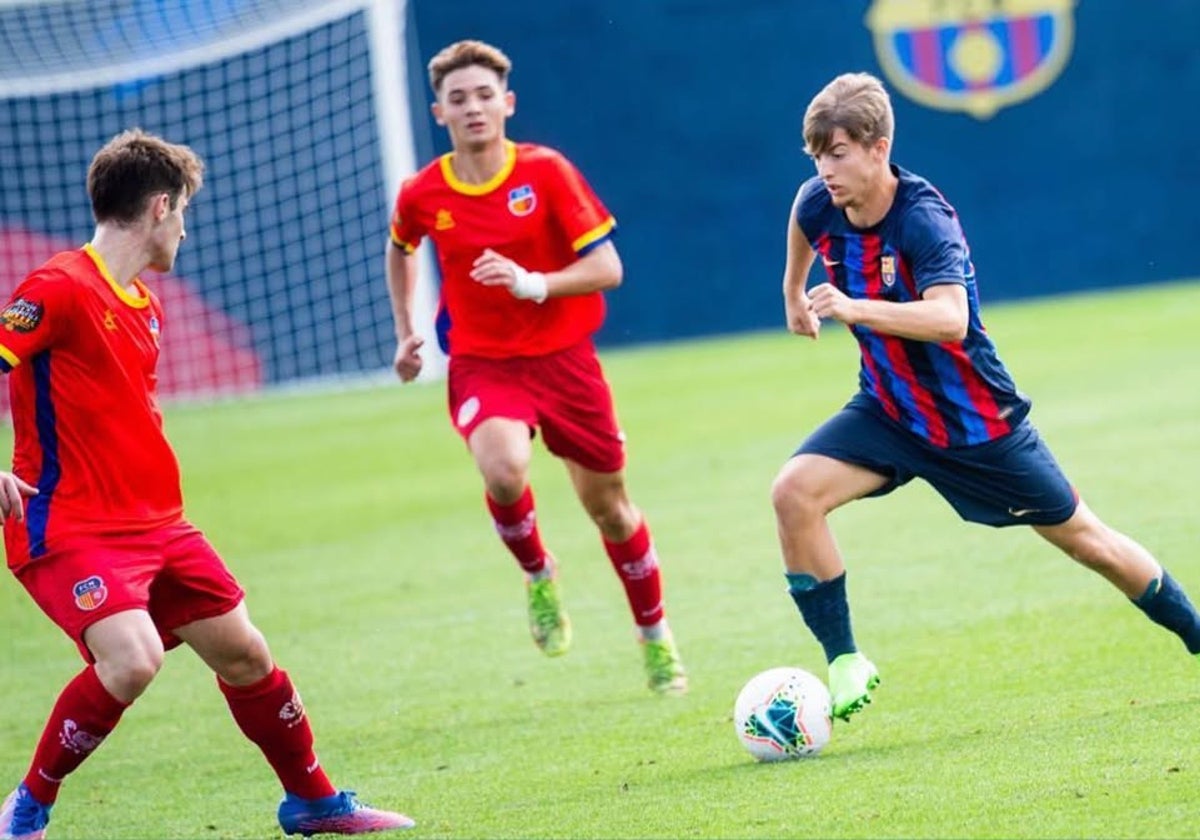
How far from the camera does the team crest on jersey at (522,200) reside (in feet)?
25.0

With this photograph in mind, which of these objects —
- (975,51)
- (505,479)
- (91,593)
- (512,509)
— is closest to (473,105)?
(505,479)

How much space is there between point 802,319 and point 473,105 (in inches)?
81.4

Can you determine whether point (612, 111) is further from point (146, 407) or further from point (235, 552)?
point (146, 407)

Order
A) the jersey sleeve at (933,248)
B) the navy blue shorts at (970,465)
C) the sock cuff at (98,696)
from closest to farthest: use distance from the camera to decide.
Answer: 1. the sock cuff at (98,696)
2. the jersey sleeve at (933,248)
3. the navy blue shorts at (970,465)

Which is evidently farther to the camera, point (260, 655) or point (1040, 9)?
point (1040, 9)

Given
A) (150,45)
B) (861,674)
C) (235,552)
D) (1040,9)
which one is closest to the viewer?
(861,674)

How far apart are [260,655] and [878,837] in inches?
66.6

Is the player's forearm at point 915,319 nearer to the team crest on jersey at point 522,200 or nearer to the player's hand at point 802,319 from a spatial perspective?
the player's hand at point 802,319

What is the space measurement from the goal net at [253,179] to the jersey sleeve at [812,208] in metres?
11.2

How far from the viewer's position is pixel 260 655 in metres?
5.47

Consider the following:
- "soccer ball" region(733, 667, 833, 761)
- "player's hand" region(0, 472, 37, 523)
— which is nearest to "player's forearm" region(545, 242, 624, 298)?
"soccer ball" region(733, 667, 833, 761)

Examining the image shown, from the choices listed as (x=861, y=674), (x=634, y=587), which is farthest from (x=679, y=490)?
(x=861, y=674)

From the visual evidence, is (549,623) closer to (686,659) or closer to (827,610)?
(686,659)

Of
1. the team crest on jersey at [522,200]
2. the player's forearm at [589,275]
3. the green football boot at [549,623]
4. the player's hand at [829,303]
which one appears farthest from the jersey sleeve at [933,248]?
the green football boot at [549,623]
